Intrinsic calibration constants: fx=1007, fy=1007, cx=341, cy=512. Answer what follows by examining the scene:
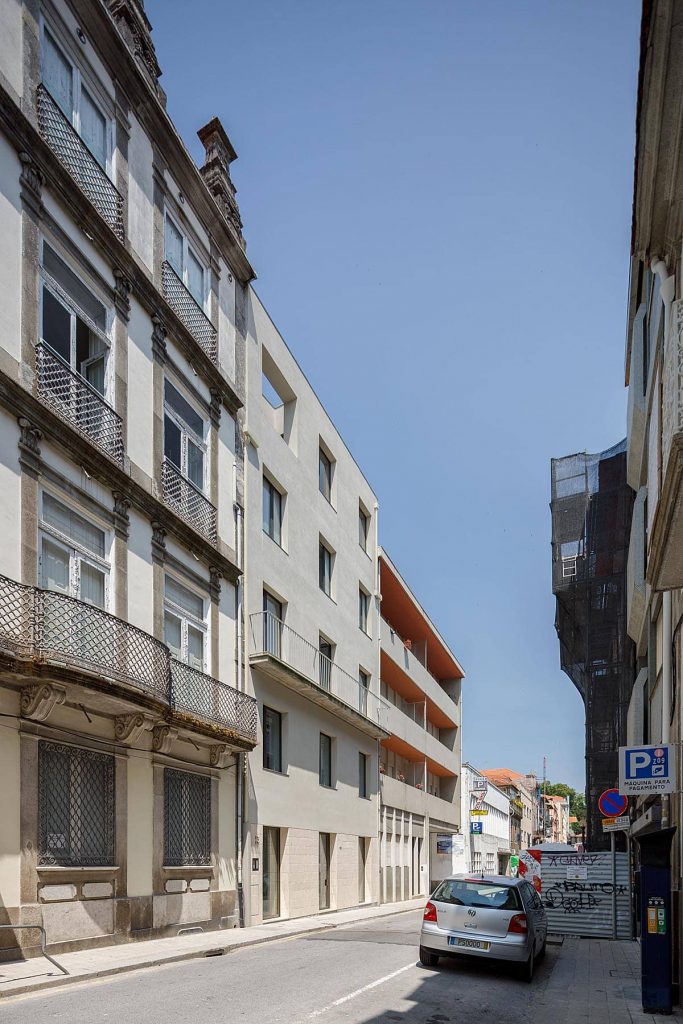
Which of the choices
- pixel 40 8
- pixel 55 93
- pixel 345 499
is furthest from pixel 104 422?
pixel 345 499

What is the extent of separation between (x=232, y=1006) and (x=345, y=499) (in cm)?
2321

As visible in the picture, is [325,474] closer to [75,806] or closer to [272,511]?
[272,511]

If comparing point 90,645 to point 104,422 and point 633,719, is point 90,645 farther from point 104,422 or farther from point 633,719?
point 633,719

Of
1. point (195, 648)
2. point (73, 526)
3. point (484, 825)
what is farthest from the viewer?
point (484, 825)

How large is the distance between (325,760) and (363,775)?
4684 millimetres

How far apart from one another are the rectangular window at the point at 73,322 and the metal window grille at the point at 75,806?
6.03m

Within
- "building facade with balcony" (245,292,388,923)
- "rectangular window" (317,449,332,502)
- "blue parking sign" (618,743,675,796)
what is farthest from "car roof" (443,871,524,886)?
"rectangular window" (317,449,332,502)

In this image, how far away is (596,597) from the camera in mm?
33750

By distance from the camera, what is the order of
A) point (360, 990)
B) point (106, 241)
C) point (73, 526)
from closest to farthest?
point (360, 990), point (73, 526), point (106, 241)

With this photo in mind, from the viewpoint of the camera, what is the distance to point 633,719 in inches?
1077

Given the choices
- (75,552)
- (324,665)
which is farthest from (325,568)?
(75,552)

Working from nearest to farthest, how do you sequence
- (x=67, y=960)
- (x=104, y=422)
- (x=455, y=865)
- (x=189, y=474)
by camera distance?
(x=67, y=960), (x=104, y=422), (x=189, y=474), (x=455, y=865)

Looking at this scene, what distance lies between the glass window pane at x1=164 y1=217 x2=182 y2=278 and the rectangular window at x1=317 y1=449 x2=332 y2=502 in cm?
1032

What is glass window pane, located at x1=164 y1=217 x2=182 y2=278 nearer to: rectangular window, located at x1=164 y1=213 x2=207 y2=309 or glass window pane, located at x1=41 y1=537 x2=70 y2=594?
rectangular window, located at x1=164 y1=213 x2=207 y2=309
